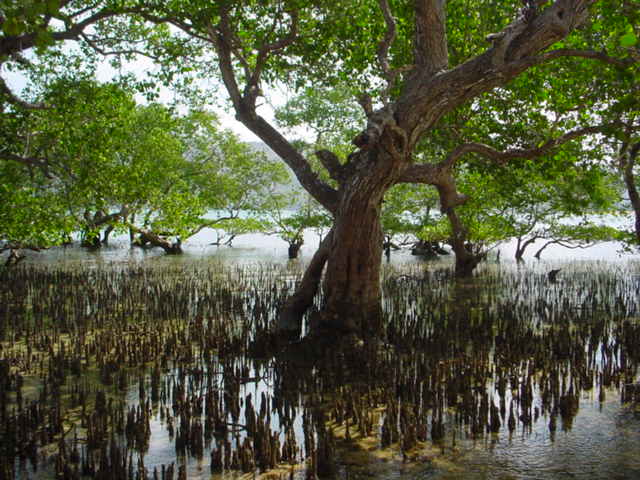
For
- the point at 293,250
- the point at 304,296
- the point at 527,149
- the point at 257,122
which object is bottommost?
the point at 304,296

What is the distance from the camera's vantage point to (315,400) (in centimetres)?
423

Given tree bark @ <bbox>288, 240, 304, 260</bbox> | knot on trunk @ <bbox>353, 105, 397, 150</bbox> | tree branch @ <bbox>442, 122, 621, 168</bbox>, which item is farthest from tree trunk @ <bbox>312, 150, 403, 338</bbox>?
tree bark @ <bbox>288, 240, 304, 260</bbox>

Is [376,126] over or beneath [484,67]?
beneath

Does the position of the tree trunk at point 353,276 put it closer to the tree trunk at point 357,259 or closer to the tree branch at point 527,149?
the tree trunk at point 357,259

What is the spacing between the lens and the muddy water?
3.16m

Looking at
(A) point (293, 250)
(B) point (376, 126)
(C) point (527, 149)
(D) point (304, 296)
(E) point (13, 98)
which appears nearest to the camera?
(B) point (376, 126)

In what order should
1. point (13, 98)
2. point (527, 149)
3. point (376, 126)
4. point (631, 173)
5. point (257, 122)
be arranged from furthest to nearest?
point (631, 173), point (13, 98), point (527, 149), point (257, 122), point (376, 126)

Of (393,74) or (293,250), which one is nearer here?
(393,74)

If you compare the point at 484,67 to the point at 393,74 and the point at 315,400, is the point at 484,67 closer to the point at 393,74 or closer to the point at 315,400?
the point at 393,74

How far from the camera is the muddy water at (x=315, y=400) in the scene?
3.16 m

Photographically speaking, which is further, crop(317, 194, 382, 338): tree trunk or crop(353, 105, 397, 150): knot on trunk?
crop(317, 194, 382, 338): tree trunk

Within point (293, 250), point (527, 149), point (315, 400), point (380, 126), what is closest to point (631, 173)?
point (527, 149)

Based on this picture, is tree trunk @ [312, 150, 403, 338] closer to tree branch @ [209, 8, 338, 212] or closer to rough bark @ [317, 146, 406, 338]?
rough bark @ [317, 146, 406, 338]

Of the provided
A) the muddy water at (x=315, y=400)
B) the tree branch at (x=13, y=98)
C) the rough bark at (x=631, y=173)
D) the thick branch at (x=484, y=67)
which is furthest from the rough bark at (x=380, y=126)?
the rough bark at (x=631, y=173)
